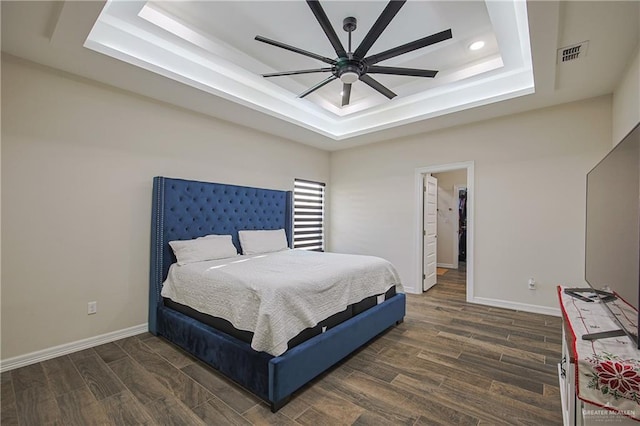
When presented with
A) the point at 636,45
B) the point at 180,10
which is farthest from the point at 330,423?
the point at 636,45

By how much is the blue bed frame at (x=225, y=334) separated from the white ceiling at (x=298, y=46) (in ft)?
3.84

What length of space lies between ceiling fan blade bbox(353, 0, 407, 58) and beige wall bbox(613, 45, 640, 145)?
7.34 ft

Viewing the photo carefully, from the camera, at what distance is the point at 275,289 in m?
2.09

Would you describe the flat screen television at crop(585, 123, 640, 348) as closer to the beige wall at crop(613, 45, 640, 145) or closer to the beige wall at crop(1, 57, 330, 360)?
the beige wall at crop(613, 45, 640, 145)

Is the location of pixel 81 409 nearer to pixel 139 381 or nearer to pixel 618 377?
pixel 139 381

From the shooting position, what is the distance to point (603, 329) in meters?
1.50

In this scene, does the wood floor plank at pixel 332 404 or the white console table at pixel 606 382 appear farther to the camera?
the wood floor plank at pixel 332 404

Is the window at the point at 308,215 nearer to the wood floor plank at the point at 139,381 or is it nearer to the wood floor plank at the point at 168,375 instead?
the wood floor plank at the point at 168,375

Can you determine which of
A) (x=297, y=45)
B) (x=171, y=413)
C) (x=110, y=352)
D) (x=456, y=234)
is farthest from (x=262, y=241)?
(x=456, y=234)

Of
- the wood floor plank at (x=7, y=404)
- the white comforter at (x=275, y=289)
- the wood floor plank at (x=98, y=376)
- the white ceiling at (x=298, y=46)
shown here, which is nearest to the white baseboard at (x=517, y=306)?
the white comforter at (x=275, y=289)

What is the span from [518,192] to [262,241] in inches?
144

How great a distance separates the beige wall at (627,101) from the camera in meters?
2.45

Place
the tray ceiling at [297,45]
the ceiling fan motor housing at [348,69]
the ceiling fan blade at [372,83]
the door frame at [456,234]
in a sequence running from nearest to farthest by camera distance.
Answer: the ceiling fan motor housing at [348,69]
the tray ceiling at [297,45]
the ceiling fan blade at [372,83]
the door frame at [456,234]

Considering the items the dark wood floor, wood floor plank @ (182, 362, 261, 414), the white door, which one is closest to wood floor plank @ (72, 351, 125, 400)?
the dark wood floor
